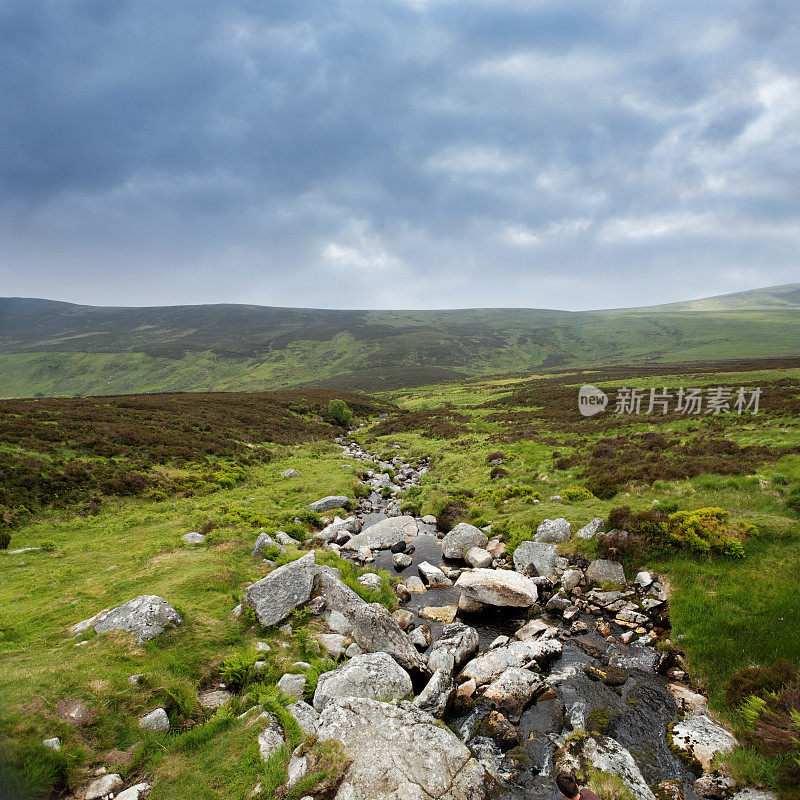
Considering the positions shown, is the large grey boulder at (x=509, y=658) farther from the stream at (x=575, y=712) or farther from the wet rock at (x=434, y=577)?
the wet rock at (x=434, y=577)

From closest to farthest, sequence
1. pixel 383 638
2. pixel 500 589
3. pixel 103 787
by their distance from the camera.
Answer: pixel 103 787 < pixel 383 638 < pixel 500 589

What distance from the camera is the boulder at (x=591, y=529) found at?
15.7 meters

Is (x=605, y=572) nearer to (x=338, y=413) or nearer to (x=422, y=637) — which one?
(x=422, y=637)

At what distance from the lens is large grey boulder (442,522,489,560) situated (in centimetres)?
1769

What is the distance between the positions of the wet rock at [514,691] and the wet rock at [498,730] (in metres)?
0.27

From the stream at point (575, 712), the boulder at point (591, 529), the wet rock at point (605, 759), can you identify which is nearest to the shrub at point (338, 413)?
the boulder at point (591, 529)

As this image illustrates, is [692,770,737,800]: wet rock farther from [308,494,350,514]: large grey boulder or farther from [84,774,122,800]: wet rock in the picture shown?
[308,494,350,514]: large grey boulder

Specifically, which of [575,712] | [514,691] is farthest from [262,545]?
[575,712]

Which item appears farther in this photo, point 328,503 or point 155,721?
point 328,503

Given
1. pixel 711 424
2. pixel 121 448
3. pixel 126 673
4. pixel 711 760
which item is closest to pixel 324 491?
pixel 121 448

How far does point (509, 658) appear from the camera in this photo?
10844mm

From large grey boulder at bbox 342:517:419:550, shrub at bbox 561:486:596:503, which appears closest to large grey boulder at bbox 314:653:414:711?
large grey boulder at bbox 342:517:419:550

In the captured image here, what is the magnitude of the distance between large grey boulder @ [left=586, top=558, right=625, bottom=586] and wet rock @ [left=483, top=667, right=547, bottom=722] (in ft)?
17.4

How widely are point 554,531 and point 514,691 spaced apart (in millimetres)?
8271
